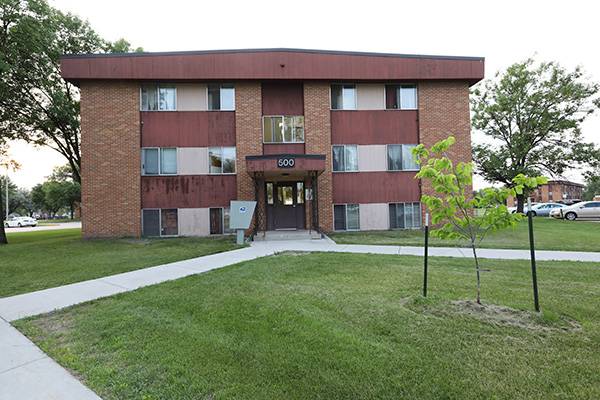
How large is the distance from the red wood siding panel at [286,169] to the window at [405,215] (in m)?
5.30

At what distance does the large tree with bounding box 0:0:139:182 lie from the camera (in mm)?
15141

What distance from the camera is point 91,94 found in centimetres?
1502

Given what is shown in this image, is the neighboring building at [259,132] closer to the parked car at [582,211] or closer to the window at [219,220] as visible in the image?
the window at [219,220]

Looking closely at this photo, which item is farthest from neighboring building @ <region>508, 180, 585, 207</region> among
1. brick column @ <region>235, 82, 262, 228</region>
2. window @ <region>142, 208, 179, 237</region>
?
window @ <region>142, 208, 179, 237</region>

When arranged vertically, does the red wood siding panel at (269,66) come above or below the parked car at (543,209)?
above

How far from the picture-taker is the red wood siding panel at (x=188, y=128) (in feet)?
50.2

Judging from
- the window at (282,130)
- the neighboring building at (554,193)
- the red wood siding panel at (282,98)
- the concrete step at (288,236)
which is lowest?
the concrete step at (288,236)

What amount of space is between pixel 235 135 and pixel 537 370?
14.6m

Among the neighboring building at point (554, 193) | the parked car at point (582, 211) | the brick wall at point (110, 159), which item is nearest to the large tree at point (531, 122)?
the parked car at point (582, 211)

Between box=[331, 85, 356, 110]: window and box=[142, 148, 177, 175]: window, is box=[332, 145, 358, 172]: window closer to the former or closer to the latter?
box=[331, 85, 356, 110]: window

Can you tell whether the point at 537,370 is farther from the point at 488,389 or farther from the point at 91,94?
the point at 91,94

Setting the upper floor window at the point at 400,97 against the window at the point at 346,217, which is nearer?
the window at the point at 346,217

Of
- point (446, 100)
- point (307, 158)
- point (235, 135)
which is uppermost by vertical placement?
point (446, 100)

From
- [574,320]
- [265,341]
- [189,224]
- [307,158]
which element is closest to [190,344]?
[265,341]
